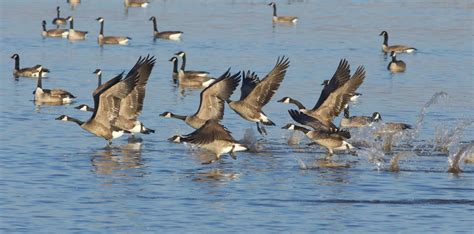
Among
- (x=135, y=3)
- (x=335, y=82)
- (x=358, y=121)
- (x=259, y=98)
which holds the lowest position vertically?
→ (x=358, y=121)

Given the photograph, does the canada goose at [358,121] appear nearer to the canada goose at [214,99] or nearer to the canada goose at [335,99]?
the canada goose at [335,99]

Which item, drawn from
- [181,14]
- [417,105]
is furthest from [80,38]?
[417,105]

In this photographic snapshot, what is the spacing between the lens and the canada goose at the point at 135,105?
1888cm

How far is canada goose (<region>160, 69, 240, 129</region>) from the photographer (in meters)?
18.9

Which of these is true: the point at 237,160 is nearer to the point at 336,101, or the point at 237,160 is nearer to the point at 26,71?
the point at 336,101

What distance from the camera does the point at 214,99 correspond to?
63.3ft

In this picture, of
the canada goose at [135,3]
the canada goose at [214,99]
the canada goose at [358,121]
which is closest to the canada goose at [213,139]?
the canada goose at [214,99]

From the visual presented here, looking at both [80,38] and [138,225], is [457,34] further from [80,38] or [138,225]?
[138,225]

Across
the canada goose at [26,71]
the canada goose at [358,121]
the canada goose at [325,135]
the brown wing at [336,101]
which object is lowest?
the canada goose at [26,71]

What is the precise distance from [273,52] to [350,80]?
15277mm

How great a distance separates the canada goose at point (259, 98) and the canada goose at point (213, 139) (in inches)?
118

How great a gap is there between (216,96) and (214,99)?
0.12 m

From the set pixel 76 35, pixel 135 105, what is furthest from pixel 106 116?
pixel 76 35

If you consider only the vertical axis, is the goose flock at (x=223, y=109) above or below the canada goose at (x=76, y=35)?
above
